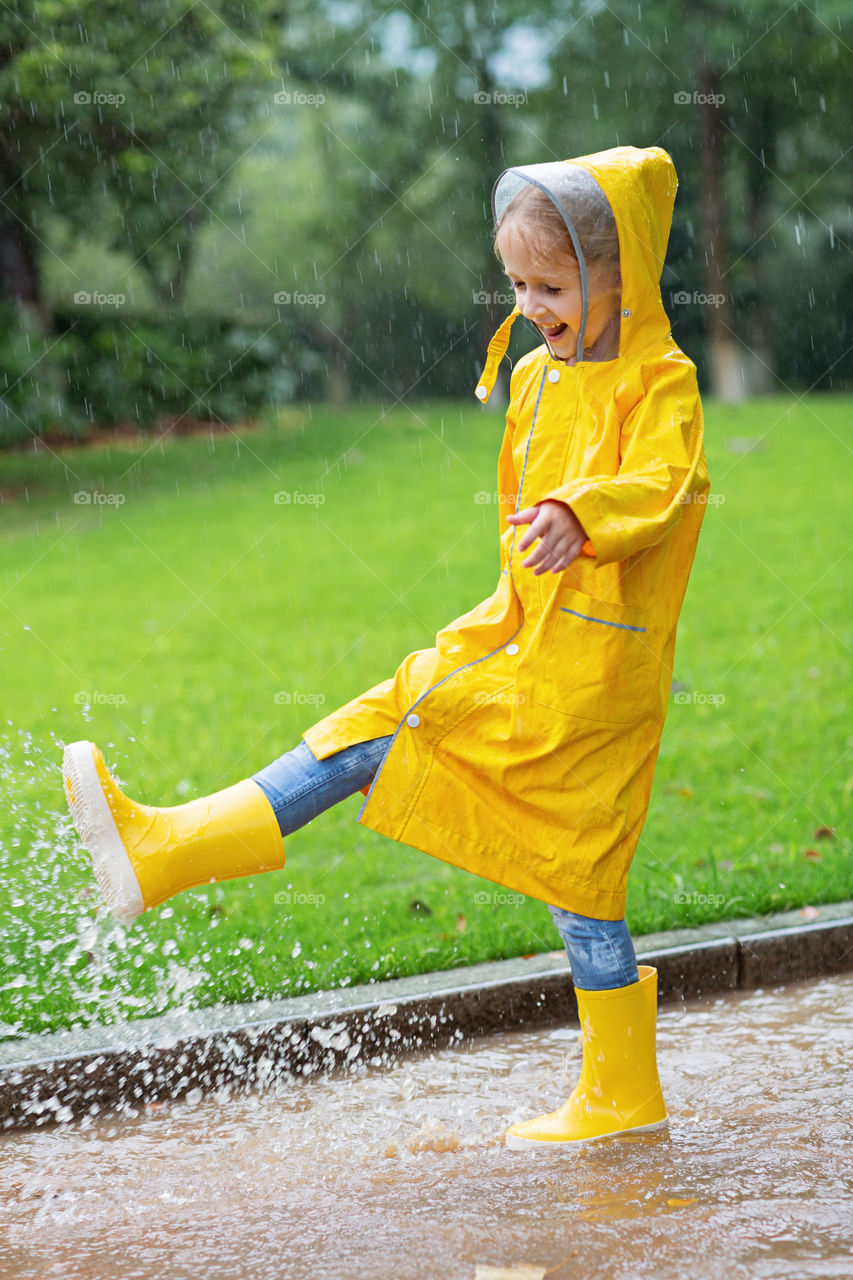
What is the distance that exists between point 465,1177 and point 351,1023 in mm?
850

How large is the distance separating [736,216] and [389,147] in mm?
7284

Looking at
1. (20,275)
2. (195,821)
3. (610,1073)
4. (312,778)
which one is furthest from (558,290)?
(20,275)

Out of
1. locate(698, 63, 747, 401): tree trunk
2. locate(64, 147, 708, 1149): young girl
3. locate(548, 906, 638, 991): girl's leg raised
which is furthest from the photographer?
locate(698, 63, 747, 401): tree trunk

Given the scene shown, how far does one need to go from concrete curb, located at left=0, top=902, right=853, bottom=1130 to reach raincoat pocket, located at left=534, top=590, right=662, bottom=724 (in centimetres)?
135

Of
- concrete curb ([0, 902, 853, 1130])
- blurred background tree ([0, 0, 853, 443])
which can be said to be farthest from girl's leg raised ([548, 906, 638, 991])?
blurred background tree ([0, 0, 853, 443])

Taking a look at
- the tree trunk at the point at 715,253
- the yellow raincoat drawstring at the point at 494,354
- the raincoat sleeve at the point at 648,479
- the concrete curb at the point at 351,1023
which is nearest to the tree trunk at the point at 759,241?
the tree trunk at the point at 715,253

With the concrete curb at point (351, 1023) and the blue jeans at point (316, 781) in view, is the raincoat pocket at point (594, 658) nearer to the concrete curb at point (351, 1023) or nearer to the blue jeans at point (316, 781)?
the blue jeans at point (316, 781)

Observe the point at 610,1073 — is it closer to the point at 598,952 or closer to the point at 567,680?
the point at 598,952

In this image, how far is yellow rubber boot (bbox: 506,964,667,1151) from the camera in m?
3.11

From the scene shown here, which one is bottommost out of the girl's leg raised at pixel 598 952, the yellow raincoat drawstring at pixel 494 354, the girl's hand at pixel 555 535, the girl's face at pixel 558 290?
the girl's leg raised at pixel 598 952

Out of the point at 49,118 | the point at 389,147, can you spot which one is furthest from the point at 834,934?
the point at 389,147

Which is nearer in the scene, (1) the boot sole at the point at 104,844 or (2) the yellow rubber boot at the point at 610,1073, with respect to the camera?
(1) the boot sole at the point at 104,844

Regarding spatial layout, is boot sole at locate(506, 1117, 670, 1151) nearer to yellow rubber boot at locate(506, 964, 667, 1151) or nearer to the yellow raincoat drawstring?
yellow rubber boot at locate(506, 964, 667, 1151)

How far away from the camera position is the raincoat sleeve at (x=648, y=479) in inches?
101
